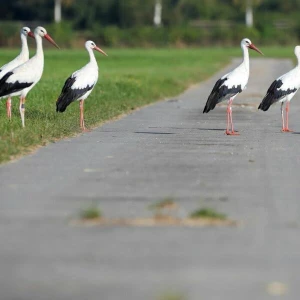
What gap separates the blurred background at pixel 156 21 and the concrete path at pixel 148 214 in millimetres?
84879

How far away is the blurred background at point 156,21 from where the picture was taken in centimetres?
10619

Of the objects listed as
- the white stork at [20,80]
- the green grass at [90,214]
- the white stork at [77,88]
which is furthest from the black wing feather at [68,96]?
the green grass at [90,214]

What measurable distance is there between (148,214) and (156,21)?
359 ft

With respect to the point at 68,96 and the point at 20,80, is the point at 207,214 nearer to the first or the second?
the point at 20,80

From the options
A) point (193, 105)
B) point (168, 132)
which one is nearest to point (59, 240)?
point (168, 132)

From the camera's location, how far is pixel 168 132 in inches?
769

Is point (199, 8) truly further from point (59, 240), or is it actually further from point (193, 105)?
point (59, 240)

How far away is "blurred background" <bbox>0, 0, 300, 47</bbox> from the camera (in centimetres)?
10619

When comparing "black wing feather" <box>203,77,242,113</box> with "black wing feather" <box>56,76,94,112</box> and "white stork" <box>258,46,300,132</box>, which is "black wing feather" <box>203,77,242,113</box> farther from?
"black wing feather" <box>56,76,94,112</box>

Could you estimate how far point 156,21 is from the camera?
389 feet

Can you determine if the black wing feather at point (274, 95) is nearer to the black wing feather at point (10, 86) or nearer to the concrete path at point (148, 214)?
the concrete path at point (148, 214)

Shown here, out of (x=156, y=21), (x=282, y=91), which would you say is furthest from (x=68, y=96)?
(x=156, y=21)

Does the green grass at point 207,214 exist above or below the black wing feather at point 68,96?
below

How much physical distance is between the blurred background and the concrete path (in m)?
84.9
